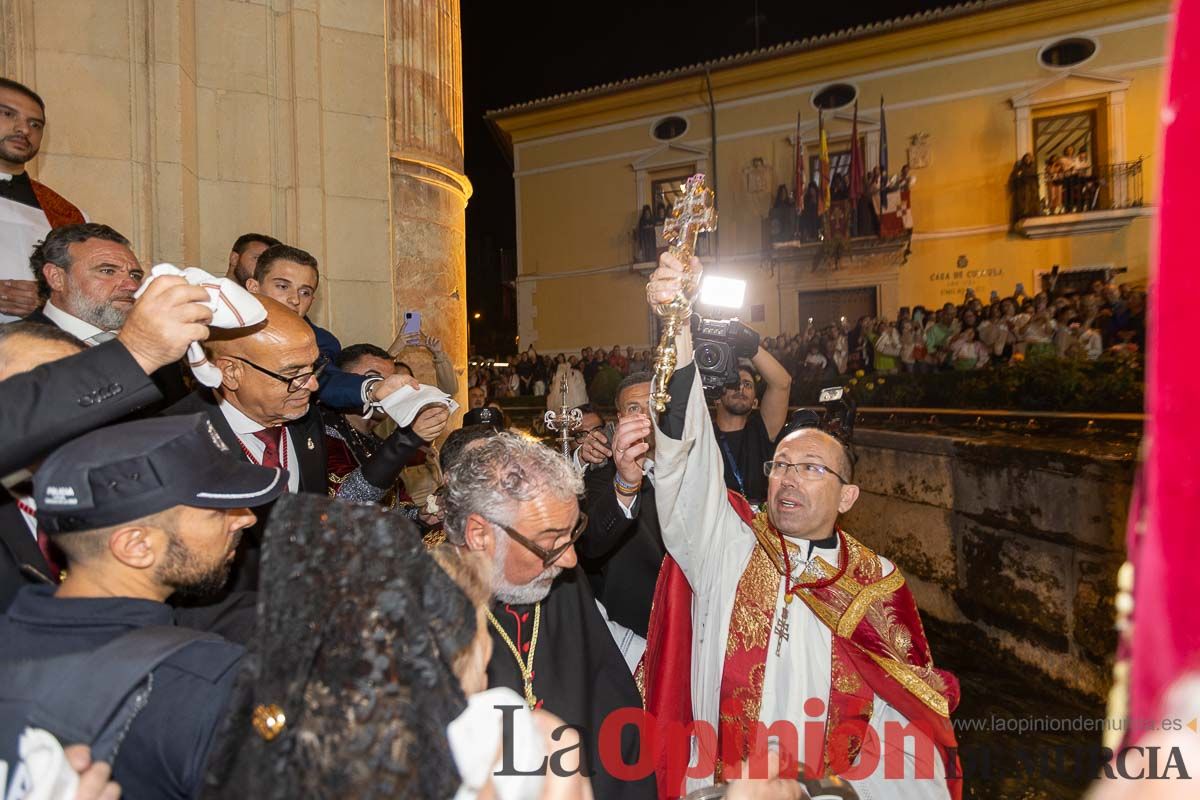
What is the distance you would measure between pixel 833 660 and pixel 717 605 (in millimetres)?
437

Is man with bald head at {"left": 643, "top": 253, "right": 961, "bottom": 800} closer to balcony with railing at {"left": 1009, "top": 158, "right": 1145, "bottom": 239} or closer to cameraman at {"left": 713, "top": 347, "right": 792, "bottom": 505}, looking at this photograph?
cameraman at {"left": 713, "top": 347, "right": 792, "bottom": 505}

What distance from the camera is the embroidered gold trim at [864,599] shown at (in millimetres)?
2652

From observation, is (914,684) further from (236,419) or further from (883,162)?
(883,162)

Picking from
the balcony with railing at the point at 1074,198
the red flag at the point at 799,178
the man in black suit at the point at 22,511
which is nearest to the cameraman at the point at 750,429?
the man in black suit at the point at 22,511

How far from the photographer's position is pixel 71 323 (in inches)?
98.7

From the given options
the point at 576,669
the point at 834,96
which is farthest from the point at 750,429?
the point at 834,96

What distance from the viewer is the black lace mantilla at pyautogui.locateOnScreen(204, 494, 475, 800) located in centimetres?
96

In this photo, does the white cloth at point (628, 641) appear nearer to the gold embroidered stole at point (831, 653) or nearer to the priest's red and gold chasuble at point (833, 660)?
the priest's red and gold chasuble at point (833, 660)

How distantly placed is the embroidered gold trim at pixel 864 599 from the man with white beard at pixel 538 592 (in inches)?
32.1

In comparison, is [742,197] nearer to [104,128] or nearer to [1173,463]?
[104,128]

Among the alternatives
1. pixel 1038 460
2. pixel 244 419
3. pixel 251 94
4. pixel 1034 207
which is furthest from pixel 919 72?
pixel 244 419

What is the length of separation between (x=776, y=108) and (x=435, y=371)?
59.8 ft

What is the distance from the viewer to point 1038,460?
5.18 metres

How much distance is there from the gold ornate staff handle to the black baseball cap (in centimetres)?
127
